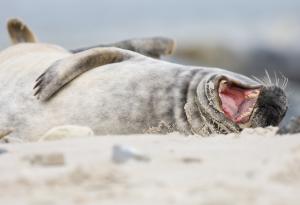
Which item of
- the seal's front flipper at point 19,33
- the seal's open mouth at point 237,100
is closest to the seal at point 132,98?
the seal's open mouth at point 237,100

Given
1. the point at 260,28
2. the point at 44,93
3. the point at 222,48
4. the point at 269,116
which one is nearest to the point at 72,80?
the point at 44,93

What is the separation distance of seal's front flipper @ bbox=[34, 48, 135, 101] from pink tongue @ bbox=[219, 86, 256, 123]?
1110 mm

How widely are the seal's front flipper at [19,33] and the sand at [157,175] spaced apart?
4799 mm

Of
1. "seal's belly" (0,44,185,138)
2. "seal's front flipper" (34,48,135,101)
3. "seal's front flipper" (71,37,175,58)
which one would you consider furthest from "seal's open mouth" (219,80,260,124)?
"seal's front flipper" (71,37,175,58)

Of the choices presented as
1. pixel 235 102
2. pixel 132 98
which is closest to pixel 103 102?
pixel 132 98

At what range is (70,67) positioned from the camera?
23.7 ft

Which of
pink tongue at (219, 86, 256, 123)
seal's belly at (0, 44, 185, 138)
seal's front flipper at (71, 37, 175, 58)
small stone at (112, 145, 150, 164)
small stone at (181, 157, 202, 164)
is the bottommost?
seal's front flipper at (71, 37, 175, 58)

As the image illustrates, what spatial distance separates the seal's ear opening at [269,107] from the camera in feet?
21.7

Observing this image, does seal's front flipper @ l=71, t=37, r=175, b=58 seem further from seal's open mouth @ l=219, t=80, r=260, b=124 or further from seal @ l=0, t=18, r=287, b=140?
seal's open mouth @ l=219, t=80, r=260, b=124

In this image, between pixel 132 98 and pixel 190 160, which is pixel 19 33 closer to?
pixel 132 98

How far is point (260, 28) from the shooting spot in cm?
3175

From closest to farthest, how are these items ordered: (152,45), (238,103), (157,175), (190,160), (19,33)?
(157,175) < (190,160) < (238,103) < (19,33) < (152,45)

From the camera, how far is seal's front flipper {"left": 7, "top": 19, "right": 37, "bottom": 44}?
9648 millimetres

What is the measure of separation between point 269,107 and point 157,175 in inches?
108
